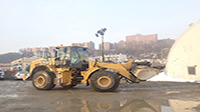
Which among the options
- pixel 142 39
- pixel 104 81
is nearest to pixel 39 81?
pixel 104 81

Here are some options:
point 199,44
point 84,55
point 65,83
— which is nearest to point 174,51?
point 199,44

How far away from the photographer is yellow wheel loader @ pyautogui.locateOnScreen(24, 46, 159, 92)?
9.45 metres

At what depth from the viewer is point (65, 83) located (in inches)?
399

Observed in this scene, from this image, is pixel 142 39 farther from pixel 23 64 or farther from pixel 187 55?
pixel 187 55

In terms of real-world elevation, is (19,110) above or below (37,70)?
below

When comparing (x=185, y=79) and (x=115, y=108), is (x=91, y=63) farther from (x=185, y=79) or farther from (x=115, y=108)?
(x=185, y=79)

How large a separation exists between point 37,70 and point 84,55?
294cm

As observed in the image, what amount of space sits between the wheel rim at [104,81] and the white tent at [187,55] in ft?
31.0

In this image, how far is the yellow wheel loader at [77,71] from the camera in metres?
9.45

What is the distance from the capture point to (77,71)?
34.3 feet

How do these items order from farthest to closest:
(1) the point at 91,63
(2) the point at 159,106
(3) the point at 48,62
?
1. (3) the point at 48,62
2. (1) the point at 91,63
3. (2) the point at 159,106

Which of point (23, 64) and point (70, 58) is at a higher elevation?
point (70, 58)

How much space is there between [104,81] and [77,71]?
193 cm

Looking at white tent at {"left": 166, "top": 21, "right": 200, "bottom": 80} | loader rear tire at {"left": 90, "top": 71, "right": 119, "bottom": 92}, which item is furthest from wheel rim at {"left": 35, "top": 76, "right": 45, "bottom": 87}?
white tent at {"left": 166, "top": 21, "right": 200, "bottom": 80}
